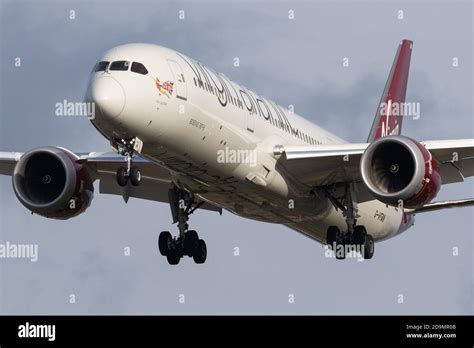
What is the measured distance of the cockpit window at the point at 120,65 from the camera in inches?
1435

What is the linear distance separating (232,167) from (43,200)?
7.45 m

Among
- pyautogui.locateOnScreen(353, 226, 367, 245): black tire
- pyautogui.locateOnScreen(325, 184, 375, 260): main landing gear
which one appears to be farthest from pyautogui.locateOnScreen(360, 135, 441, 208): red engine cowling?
pyautogui.locateOnScreen(353, 226, 367, 245): black tire

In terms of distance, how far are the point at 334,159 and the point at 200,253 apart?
5.37 m

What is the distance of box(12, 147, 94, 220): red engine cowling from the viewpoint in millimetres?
43250

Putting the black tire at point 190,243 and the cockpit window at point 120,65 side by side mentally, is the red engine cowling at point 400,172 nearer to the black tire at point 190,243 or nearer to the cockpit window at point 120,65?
the black tire at point 190,243

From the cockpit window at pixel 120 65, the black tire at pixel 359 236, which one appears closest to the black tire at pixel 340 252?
the black tire at pixel 359 236

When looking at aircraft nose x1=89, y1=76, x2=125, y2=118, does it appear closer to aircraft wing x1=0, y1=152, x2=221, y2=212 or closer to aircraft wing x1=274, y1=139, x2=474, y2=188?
aircraft wing x1=0, y1=152, x2=221, y2=212

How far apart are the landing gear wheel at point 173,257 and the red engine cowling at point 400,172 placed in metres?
6.80

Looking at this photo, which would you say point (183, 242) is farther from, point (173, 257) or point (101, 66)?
point (101, 66)

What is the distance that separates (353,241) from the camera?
42.9 m
